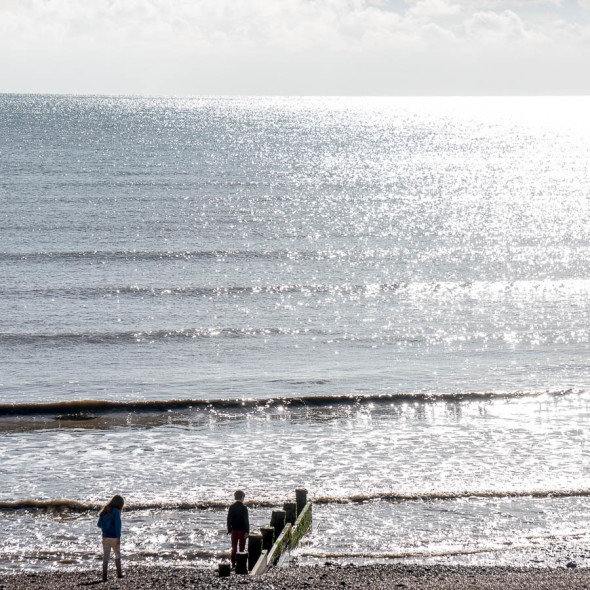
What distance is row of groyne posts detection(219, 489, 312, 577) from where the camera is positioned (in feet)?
49.4

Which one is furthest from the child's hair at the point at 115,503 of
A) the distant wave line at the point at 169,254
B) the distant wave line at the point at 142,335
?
the distant wave line at the point at 169,254

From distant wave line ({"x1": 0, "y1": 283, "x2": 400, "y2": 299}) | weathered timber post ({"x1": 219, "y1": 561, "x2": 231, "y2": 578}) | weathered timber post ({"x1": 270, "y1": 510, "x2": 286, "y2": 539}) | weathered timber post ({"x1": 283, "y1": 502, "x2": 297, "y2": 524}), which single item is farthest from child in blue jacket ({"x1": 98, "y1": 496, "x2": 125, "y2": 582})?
distant wave line ({"x1": 0, "y1": 283, "x2": 400, "y2": 299})

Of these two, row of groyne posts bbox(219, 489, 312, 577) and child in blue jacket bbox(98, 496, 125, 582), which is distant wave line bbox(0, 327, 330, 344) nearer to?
row of groyne posts bbox(219, 489, 312, 577)

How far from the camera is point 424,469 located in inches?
915

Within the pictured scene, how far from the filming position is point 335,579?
50.9 ft

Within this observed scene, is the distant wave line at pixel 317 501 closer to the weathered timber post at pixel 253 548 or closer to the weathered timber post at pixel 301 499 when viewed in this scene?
the weathered timber post at pixel 301 499

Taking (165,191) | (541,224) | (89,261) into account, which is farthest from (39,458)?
(165,191)

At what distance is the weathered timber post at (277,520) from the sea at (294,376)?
87 cm

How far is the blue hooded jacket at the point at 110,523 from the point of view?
16.0m

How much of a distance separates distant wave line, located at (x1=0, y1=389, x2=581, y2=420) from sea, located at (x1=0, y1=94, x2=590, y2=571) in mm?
84

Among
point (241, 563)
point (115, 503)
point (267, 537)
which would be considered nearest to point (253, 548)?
point (241, 563)

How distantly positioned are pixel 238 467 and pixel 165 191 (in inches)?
2286

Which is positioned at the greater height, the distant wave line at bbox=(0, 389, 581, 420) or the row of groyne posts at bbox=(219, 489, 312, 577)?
the distant wave line at bbox=(0, 389, 581, 420)

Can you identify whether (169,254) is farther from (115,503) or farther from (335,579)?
(335,579)
